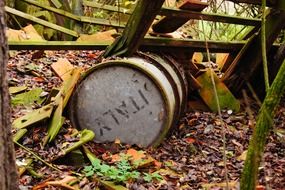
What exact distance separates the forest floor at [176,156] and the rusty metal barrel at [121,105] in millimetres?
134

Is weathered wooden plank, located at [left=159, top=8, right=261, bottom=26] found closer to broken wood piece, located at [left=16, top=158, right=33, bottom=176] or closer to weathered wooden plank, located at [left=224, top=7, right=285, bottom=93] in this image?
weathered wooden plank, located at [left=224, top=7, right=285, bottom=93]

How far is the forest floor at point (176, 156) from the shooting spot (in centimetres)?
A: 338

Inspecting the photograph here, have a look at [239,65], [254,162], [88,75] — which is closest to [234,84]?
[239,65]

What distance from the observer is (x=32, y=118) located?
396 centimetres

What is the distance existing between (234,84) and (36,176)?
2.87 m

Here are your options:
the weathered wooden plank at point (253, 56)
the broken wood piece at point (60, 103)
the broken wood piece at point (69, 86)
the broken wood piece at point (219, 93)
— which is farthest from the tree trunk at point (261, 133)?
the broken wood piece at point (219, 93)

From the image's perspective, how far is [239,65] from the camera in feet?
17.8

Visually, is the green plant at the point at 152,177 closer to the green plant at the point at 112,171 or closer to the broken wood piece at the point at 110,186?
the green plant at the point at 112,171

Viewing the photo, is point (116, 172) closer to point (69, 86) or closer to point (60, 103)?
point (60, 103)

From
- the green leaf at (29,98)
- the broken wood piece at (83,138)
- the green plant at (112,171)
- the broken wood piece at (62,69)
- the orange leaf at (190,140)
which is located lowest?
the orange leaf at (190,140)

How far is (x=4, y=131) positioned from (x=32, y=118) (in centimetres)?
172

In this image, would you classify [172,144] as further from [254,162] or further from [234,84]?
[254,162]

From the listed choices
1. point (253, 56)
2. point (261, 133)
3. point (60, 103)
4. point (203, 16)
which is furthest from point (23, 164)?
point (253, 56)

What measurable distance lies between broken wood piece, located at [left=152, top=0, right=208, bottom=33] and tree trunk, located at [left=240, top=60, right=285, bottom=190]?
7.65 feet
